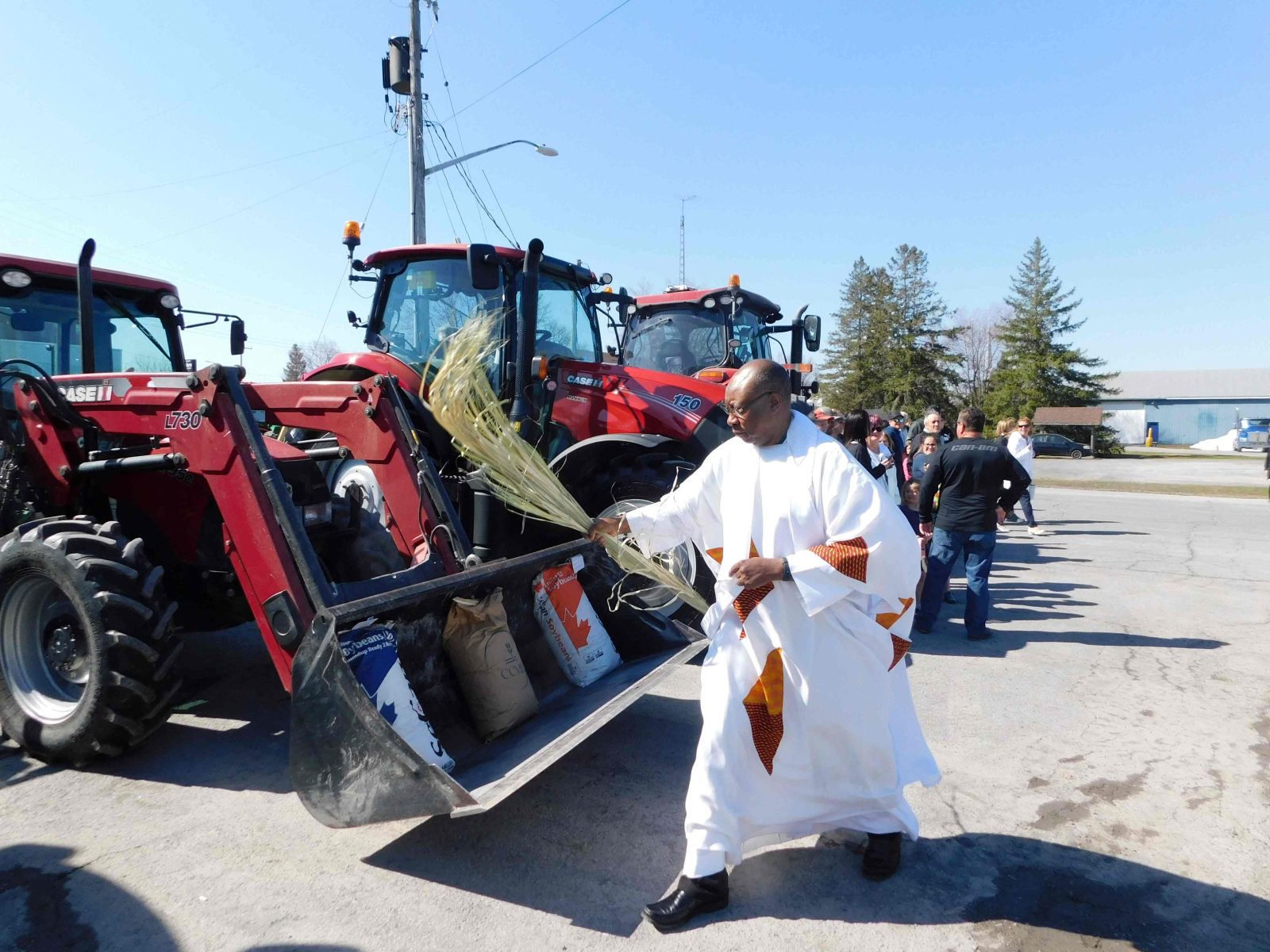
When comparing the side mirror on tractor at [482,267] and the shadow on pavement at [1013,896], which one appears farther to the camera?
the side mirror on tractor at [482,267]

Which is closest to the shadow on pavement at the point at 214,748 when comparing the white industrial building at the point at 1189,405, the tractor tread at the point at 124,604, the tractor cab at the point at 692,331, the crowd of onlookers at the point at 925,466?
the tractor tread at the point at 124,604

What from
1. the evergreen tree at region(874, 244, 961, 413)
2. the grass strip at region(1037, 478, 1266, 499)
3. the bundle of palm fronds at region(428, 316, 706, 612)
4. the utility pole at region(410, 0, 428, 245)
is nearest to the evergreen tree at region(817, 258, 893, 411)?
the evergreen tree at region(874, 244, 961, 413)

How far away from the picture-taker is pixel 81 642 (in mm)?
3920

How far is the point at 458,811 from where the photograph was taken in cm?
262

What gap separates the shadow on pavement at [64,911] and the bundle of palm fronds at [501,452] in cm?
212

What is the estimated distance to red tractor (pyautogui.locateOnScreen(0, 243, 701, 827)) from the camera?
9.48 feet

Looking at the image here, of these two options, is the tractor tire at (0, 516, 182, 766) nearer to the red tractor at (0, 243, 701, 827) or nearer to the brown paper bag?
the red tractor at (0, 243, 701, 827)

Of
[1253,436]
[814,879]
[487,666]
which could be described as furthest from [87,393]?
[1253,436]

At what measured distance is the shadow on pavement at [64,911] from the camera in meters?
2.60

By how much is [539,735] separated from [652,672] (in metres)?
0.60

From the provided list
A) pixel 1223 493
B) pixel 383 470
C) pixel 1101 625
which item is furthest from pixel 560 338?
pixel 1223 493

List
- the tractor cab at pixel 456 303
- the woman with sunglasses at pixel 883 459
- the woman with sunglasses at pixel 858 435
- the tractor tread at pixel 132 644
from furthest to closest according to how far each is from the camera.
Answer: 1. the woman with sunglasses at pixel 883 459
2. the woman with sunglasses at pixel 858 435
3. the tractor cab at pixel 456 303
4. the tractor tread at pixel 132 644

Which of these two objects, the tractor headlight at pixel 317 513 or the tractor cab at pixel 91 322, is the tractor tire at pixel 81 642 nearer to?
the tractor headlight at pixel 317 513

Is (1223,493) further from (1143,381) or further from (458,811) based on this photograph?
(1143,381)
